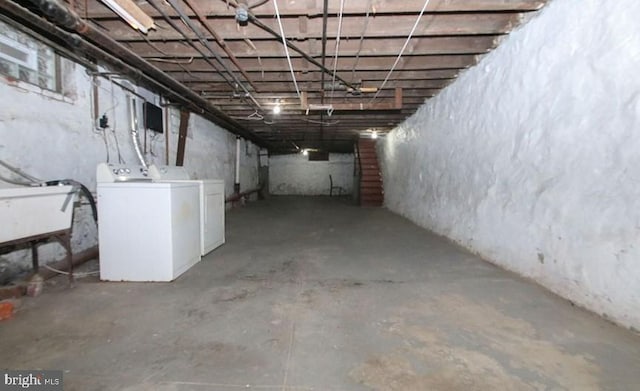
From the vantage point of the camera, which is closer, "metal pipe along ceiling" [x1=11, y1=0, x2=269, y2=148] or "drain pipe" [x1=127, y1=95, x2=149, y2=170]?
"metal pipe along ceiling" [x1=11, y1=0, x2=269, y2=148]

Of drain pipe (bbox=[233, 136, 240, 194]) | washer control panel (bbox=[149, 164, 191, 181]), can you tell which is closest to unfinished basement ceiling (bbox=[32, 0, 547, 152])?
washer control panel (bbox=[149, 164, 191, 181])

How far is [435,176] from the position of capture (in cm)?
421

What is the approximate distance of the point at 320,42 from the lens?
2.64 meters

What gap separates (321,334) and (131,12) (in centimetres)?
254

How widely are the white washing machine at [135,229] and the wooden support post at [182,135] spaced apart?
7.44 ft

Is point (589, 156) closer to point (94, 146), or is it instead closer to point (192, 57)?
point (192, 57)

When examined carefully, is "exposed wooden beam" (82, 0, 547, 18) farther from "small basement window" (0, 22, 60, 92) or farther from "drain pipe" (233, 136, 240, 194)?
"drain pipe" (233, 136, 240, 194)

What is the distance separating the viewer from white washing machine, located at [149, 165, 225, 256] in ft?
9.59

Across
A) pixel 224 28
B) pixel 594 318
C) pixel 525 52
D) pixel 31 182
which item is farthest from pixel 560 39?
pixel 31 182

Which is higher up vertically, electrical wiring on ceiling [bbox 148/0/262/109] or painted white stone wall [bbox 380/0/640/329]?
electrical wiring on ceiling [bbox 148/0/262/109]

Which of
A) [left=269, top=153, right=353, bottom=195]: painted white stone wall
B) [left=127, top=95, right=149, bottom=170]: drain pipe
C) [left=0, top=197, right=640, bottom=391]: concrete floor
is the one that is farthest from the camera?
[left=269, top=153, right=353, bottom=195]: painted white stone wall

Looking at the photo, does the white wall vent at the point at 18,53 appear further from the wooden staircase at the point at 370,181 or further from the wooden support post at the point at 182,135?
the wooden staircase at the point at 370,181

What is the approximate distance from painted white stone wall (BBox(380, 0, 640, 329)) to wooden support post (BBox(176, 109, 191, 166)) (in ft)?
13.8

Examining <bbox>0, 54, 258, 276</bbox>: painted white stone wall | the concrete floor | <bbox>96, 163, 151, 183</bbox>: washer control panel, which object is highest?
<bbox>0, 54, 258, 276</bbox>: painted white stone wall
